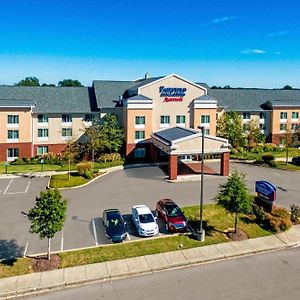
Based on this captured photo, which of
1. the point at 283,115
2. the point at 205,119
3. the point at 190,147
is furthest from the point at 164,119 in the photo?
the point at 283,115

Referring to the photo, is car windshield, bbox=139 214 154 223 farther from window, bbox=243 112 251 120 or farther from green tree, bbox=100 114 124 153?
window, bbox=243 112 251 120

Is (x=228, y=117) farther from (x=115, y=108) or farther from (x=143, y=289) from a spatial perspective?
(x=143, y=289)

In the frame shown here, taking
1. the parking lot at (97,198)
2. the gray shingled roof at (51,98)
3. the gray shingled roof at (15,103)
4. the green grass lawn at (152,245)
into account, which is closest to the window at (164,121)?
the parking lot at (97,198)

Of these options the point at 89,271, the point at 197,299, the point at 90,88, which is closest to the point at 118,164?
the point at 90,88

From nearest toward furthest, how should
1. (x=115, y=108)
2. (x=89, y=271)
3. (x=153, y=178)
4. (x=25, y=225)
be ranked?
1. (x=89, y=271)
2. (x=25, y=225)
3. (x=153, y=178)
4. (x=115, y=108)

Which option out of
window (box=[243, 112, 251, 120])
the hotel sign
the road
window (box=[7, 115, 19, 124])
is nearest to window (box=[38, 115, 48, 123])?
window (box=[7, 115, 19, 124])

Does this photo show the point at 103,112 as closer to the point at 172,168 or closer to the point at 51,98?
the point at 51,98
